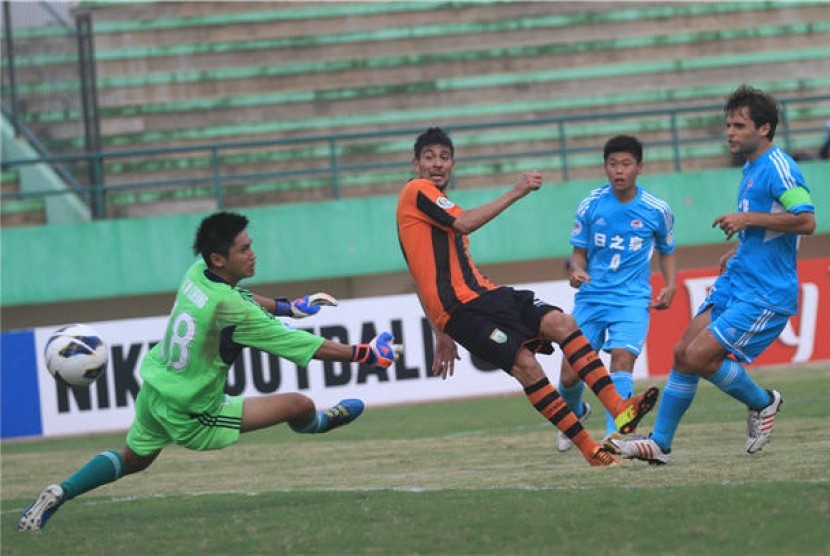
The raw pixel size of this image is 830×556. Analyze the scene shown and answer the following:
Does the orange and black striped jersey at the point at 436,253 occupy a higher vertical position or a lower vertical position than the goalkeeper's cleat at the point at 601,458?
higher

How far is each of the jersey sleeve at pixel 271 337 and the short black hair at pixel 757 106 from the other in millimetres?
2812

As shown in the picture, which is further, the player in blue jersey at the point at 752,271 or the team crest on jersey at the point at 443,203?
the team crest on jersey at the point at 443,203

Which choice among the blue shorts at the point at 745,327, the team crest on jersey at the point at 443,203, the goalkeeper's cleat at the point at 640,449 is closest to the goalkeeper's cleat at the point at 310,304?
the team crest on jersey at the point at 443,203

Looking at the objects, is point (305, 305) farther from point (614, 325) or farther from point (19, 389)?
point (19, 389)

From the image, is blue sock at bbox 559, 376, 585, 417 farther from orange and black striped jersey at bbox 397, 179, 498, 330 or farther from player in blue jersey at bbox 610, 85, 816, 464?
orange and black striped jersey at bbox 397, 179, 498, 330

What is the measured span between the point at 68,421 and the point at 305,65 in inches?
376

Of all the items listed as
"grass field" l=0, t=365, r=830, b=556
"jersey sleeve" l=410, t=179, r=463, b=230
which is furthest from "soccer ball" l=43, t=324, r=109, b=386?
"jersey sleeve" l=410, t=179, r=463, b=230

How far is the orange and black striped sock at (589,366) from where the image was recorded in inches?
320

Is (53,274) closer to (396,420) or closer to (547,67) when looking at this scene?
(396,420)

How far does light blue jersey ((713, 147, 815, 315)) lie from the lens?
8148 mm

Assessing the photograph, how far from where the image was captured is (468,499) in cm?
768

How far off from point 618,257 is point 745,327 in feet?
7.04

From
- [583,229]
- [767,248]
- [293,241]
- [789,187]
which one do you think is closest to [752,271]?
[767,248]

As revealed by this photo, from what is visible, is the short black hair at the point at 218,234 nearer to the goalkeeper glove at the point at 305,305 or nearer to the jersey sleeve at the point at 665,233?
the goalkeeper glove at the point at 305,305
